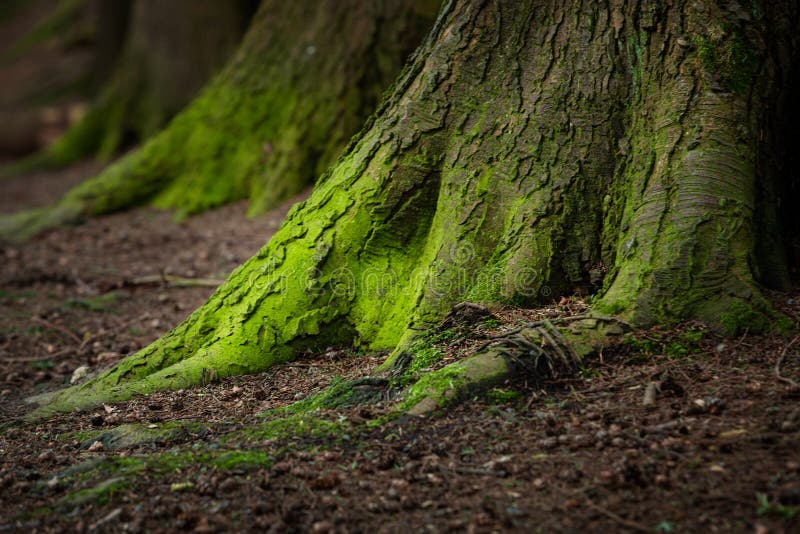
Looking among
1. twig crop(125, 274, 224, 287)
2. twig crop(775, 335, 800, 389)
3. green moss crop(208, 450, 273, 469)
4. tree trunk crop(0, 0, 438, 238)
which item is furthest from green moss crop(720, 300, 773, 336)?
tree trunk crop(0, 0, 438, 238)

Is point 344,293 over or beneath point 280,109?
beneath

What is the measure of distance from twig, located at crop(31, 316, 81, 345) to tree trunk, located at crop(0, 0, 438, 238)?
8.92 ft

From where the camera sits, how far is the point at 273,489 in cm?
264

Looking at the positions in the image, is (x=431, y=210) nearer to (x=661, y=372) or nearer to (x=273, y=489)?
(x=661, y=372)

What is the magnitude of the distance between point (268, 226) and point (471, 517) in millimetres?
5356

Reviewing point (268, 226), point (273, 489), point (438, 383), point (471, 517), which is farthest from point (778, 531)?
point (268, 226)

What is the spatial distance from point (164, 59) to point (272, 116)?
4.00 metres

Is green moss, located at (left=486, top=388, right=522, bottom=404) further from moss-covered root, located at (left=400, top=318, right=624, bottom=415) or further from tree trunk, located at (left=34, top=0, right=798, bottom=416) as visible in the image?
tree trunk, located at (left=34, top=0, right=798, bottom=416)

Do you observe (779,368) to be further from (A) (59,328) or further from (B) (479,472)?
(A) (59,328)

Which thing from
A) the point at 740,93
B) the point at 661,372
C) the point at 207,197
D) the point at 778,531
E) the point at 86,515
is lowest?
the point at 86,515

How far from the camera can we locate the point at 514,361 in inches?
123

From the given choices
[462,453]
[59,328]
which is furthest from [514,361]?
[59,328]

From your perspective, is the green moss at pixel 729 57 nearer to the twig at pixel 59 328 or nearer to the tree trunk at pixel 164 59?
the twig at pixel 59 328

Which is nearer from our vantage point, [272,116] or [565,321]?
[565,321]
